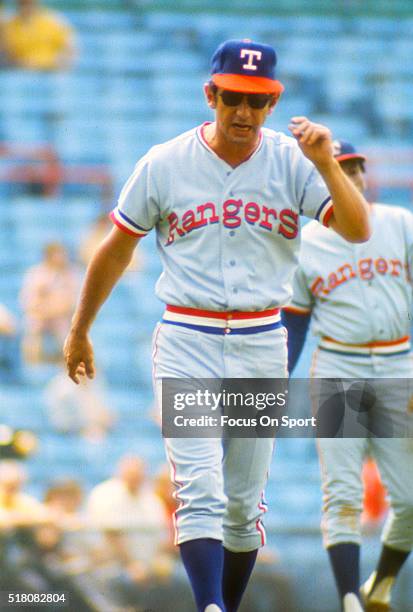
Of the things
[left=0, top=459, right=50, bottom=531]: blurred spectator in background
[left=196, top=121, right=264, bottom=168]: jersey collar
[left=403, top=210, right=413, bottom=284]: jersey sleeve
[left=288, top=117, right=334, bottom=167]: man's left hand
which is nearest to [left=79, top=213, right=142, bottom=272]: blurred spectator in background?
[left=0, top=459, right=50, bottom=531]: blurred spectator in background

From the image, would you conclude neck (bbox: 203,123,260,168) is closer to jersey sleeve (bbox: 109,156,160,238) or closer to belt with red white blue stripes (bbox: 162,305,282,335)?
jersey sleeve (bbox: 109,156,160,238)

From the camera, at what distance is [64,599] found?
639 cm

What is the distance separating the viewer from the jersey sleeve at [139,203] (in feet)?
14.9

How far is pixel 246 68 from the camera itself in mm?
4375

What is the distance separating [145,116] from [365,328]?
878 centimetres

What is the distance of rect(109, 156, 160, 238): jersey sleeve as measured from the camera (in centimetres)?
453

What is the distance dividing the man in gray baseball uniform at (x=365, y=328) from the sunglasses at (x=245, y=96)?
130 cm

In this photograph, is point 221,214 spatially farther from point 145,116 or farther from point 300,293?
point 145,116

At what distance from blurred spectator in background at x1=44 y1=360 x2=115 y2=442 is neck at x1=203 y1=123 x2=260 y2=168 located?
617 centimetres

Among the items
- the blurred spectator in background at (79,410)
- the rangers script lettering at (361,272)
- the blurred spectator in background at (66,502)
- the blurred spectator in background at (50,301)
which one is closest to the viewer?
the rangers script lettering at (361,272)

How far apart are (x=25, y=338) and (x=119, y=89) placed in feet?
13.5

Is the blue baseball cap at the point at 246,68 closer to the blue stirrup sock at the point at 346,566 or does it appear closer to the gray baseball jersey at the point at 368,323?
the gray baseball jersey at the point at 368,323

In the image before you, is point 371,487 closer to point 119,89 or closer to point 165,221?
point 165,221

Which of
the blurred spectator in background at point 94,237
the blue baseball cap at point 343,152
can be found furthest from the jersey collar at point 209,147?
the blurred spectator in background at point 94,237
